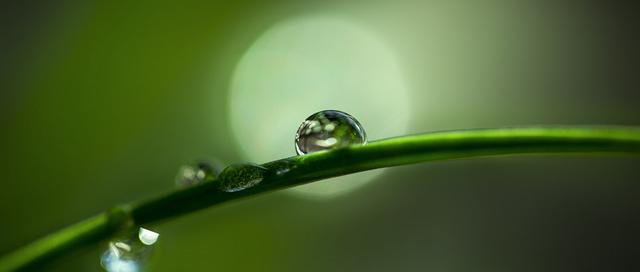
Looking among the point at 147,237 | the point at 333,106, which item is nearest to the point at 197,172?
the point at 147,237

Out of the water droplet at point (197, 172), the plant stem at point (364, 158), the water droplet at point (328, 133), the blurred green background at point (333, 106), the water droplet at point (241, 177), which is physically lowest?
the plant stem at point (364, 158)

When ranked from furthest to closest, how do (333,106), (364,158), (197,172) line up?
(333,106) < (197,172) < (364,158)

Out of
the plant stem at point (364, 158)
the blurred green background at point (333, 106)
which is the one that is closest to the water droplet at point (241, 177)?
the plant stem at point (364, 158)

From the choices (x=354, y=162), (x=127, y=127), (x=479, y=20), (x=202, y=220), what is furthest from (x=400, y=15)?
(x=354, y=162)

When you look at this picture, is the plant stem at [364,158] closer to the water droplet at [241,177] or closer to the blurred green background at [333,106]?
the water droplet at [241,177]

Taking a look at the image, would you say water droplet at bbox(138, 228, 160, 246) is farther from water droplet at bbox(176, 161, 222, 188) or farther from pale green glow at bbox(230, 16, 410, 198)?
pale green glow at bbox(230, 16, 410, 198)

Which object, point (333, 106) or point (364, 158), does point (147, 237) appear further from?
point (333, 106)
